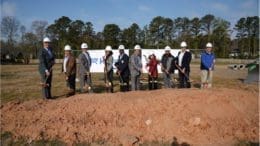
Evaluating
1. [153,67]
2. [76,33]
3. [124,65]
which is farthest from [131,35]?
[124,65]

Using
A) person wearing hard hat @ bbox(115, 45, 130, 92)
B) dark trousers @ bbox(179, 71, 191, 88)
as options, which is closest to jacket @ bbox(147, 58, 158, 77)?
person wearing hard hat @ bbox(115, 45, 130, 92)

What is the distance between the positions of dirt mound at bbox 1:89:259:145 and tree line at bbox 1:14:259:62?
58.2 metres

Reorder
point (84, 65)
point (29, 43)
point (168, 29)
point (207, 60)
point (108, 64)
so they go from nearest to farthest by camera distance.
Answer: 1. point (207, 60)
2. point (84, 65)
3. point (108, 64)
4. point (29, 43)
5. point (168, 29)

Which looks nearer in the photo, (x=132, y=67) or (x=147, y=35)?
(x=132, y=67)

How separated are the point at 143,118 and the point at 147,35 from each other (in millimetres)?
72291

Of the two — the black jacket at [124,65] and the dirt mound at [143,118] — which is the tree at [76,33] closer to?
the black jacket at [124,65]

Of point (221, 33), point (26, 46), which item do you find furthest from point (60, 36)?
point (221, 33)

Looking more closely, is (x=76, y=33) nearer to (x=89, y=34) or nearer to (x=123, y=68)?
(x=89, y=34)

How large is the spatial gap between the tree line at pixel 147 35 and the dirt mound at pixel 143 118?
58.2 meters

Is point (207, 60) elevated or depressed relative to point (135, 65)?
elevated

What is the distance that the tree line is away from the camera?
7112 centimetres

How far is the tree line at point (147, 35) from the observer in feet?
233

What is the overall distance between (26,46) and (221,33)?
124 ft

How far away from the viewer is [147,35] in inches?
3125
